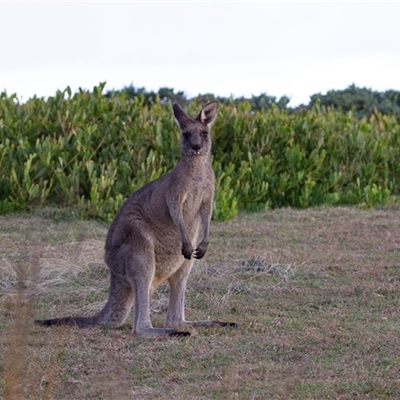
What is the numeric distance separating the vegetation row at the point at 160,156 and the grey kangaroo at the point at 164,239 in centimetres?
357

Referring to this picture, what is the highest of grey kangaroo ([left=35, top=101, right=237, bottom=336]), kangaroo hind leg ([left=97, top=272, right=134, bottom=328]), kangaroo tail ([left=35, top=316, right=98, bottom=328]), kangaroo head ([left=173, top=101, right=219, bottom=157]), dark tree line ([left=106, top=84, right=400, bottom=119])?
dark tree line ([left=106, top=84, right=400, bottom=119])

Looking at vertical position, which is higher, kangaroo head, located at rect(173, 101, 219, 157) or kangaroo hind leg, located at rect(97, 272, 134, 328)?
kangaroo head, located at rect(173, 101, 219, 157)

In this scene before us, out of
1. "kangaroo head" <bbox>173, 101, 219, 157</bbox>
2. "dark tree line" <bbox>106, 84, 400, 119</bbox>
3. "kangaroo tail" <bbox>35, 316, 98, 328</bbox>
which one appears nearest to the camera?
"kangaroo tail" <bbox>35, 316, 98, 328</bbox>

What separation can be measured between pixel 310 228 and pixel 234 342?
385 centimetres

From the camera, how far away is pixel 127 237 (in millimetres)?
5199

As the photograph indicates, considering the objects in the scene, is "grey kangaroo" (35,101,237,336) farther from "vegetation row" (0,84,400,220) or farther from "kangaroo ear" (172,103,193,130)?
"vegetation row" (0,84,400,220)

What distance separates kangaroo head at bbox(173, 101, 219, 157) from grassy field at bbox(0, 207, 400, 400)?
0.89 m

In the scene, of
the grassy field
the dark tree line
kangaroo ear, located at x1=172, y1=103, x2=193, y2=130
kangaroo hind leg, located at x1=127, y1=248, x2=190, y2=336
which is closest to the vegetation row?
the grassy field

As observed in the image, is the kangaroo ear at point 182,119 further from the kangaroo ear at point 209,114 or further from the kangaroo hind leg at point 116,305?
the kangaroo hind leg at point 116,305

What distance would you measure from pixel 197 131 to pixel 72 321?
1.28 meters

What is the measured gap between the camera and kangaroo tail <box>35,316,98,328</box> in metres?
5.16

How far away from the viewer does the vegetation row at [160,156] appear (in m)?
9.37

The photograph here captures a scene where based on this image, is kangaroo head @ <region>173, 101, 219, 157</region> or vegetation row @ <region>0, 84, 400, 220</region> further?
vegetation row @ <region>0, 84, 400, 220</region>

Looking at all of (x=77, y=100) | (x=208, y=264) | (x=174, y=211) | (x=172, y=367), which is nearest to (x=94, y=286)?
(x=208, y=264)
